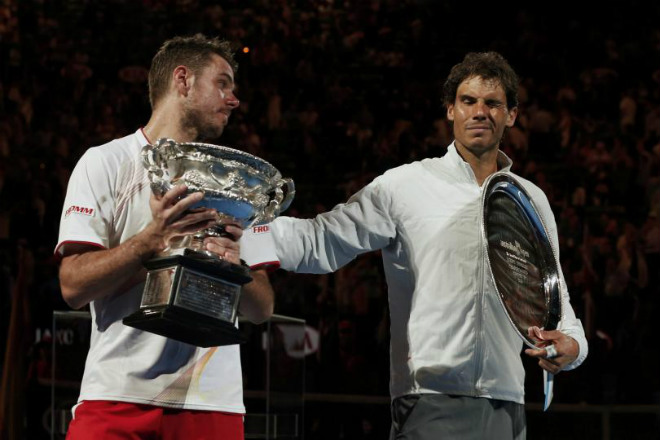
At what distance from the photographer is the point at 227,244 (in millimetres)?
2301

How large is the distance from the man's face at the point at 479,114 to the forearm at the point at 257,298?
0.97 meters

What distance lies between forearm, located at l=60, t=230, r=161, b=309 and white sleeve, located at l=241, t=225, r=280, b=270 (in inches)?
13.5

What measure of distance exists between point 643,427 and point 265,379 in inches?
107

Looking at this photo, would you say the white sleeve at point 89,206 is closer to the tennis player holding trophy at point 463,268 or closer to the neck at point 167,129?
the neck at point 167,129

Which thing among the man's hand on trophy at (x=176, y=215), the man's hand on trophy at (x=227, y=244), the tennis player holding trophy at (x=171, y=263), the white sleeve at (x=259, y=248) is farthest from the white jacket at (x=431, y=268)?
the man's hand on trophy at (x=176, y=215)

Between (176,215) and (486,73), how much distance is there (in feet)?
4.88

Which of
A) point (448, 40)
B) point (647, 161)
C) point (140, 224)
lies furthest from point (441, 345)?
point (448, 40)

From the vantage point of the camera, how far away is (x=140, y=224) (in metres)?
2.45

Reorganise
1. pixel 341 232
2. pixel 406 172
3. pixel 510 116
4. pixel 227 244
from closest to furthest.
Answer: pixel 227 244 → pixel 341 232 → pixel 406 172 → pixel 510 116

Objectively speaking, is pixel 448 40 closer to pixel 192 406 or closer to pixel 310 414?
pixel 310 414

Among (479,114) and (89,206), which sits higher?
(479,114)

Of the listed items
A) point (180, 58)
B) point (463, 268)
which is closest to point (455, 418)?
point (463, 268)

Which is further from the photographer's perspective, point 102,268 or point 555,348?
point 555,348

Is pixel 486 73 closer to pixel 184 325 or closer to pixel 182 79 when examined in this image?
pixel 182 79
